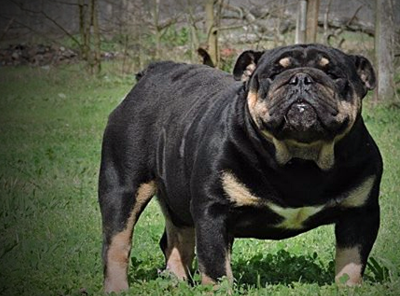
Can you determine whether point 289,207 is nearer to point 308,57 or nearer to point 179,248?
point 308,57

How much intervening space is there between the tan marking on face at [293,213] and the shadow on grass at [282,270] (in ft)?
1.82

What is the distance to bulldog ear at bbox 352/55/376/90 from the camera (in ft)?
16.4

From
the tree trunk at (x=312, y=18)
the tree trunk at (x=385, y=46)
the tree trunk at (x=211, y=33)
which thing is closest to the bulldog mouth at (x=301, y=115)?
the tree trunk at (x=385, y=46)

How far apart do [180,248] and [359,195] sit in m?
1.62

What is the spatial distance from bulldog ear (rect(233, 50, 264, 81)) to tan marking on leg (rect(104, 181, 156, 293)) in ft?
3.56

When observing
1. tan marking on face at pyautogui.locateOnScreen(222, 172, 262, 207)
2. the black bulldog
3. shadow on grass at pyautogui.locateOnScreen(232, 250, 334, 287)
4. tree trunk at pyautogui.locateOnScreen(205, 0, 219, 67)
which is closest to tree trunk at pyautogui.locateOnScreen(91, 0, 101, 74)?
tree trunk at pyautogui.locateOnScreen(205, 0, 219, 67)

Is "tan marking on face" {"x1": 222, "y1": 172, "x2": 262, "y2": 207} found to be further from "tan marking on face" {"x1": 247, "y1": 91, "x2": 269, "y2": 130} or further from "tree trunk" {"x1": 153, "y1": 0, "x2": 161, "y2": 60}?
"tree trunk" {"x1": 153, "y1": 0, "x2": 161, "y2": 60}

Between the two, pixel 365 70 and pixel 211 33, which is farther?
pixel 211 33

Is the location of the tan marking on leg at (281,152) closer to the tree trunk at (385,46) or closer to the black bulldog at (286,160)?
the black bulldog at (286,160)

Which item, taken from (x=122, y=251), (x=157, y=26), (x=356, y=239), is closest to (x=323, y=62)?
(x=356, y=239)

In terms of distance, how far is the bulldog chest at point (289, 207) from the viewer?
482cm

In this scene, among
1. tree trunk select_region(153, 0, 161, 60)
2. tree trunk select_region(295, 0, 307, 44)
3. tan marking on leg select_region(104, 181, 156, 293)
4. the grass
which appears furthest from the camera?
tree trunk select_region(153, 0, 161, 60)

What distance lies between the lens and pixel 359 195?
16.3 ft

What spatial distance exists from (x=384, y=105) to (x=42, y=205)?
7884 millimetres
